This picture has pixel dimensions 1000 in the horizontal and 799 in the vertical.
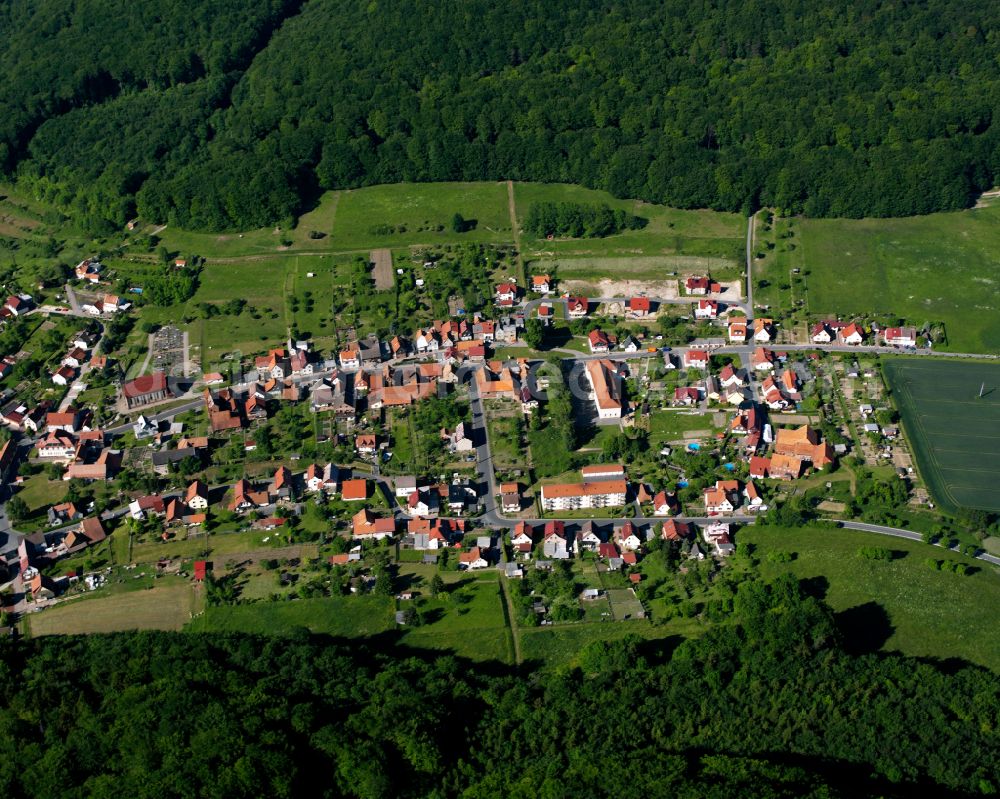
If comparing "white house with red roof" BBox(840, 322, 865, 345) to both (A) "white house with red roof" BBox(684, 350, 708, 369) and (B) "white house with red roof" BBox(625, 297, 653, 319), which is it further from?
(B) "white house with red roof" BBox(625, 297, 653, 319)

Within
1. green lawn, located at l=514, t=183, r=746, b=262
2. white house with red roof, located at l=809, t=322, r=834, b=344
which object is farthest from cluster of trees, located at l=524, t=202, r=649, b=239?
white house with red roof, located at l=809, t=322, r=834, b=344

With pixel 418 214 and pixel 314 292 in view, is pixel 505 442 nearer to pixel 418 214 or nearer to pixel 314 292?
pixel 314 292

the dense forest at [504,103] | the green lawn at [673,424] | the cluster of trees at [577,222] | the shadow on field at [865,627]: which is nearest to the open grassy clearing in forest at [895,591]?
the shadow on field at [865,627]

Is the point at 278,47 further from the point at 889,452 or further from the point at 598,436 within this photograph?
the point at 889,452

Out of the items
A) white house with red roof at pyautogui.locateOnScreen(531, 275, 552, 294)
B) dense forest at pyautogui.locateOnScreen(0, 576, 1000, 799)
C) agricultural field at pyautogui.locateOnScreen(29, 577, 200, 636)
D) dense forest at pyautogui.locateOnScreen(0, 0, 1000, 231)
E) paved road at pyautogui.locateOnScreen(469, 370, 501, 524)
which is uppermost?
dense forest at pyautogui.locateOnScreen(0, 0, 1000, 231)

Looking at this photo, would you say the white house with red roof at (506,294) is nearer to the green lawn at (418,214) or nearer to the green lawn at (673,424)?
the green lawn at (418,214)

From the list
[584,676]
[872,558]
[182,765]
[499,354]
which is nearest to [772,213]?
[499,354]
